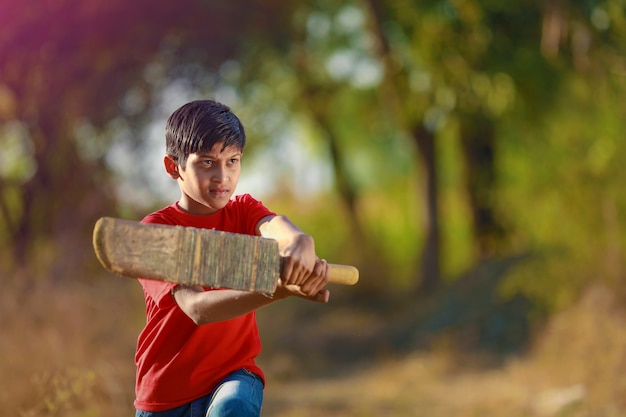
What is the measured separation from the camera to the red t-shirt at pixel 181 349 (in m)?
2.76

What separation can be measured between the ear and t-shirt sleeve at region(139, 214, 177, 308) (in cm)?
16

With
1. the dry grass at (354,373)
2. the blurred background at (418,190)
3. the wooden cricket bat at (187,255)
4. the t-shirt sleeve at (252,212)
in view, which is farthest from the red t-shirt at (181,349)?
the dry grass at (354,373)

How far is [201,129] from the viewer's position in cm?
271

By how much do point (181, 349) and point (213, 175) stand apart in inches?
21.1

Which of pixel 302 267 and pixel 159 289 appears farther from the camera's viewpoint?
pixel 159 289

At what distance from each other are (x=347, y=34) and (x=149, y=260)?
1219 cm

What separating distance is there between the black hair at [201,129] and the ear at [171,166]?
0.03m

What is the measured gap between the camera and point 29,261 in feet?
29.6

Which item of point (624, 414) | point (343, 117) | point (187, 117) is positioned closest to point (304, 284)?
point (187, 117)

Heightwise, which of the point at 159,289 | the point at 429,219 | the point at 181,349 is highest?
the point at 429,219

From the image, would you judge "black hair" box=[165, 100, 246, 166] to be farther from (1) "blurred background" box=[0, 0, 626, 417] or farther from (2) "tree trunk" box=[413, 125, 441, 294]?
(2) "tree trunk" box=[413, 125, 441, 294]

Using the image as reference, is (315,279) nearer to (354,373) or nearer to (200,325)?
(200,325)

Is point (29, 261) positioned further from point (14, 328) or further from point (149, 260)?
point (149, 260)

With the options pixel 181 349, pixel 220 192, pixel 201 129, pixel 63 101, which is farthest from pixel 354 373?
pixel 201 129
